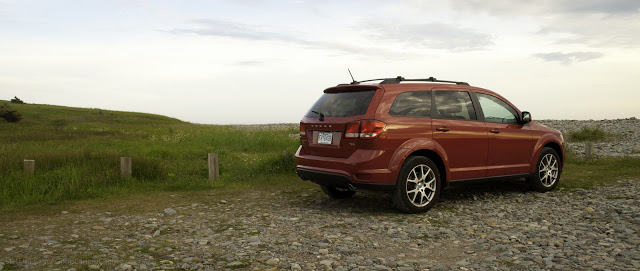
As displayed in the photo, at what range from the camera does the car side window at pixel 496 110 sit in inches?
334

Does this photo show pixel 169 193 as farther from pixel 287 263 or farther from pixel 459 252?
pixel 459 252

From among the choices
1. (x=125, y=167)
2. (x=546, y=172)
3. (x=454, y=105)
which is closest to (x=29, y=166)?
(x=125, y=167)

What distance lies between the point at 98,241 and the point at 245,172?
239 inches

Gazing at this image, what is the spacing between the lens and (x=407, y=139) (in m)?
7.15

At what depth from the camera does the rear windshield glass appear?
7146 millimetres

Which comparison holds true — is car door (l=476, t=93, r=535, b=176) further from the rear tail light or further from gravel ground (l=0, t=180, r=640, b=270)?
the rear tail light

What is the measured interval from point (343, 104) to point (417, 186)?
5.44ft

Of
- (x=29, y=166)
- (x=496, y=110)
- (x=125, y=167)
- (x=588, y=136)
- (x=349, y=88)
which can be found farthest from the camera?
(x=588, y=136)

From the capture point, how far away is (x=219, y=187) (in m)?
10.4

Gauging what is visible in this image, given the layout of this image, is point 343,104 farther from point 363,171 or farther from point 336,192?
point 336,192

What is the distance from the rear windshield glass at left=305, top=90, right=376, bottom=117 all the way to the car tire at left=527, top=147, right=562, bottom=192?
4085 mm

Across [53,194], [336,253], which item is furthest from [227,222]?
[53,194]

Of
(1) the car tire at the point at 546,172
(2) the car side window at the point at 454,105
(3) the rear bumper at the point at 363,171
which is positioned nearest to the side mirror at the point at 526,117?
(1) the car tire at the point at 546,172

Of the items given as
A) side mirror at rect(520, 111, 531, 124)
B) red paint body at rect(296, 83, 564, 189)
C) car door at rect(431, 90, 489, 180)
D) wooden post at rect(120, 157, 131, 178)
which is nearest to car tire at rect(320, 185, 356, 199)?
red paint body at rect(296, 83, 564, 189)
